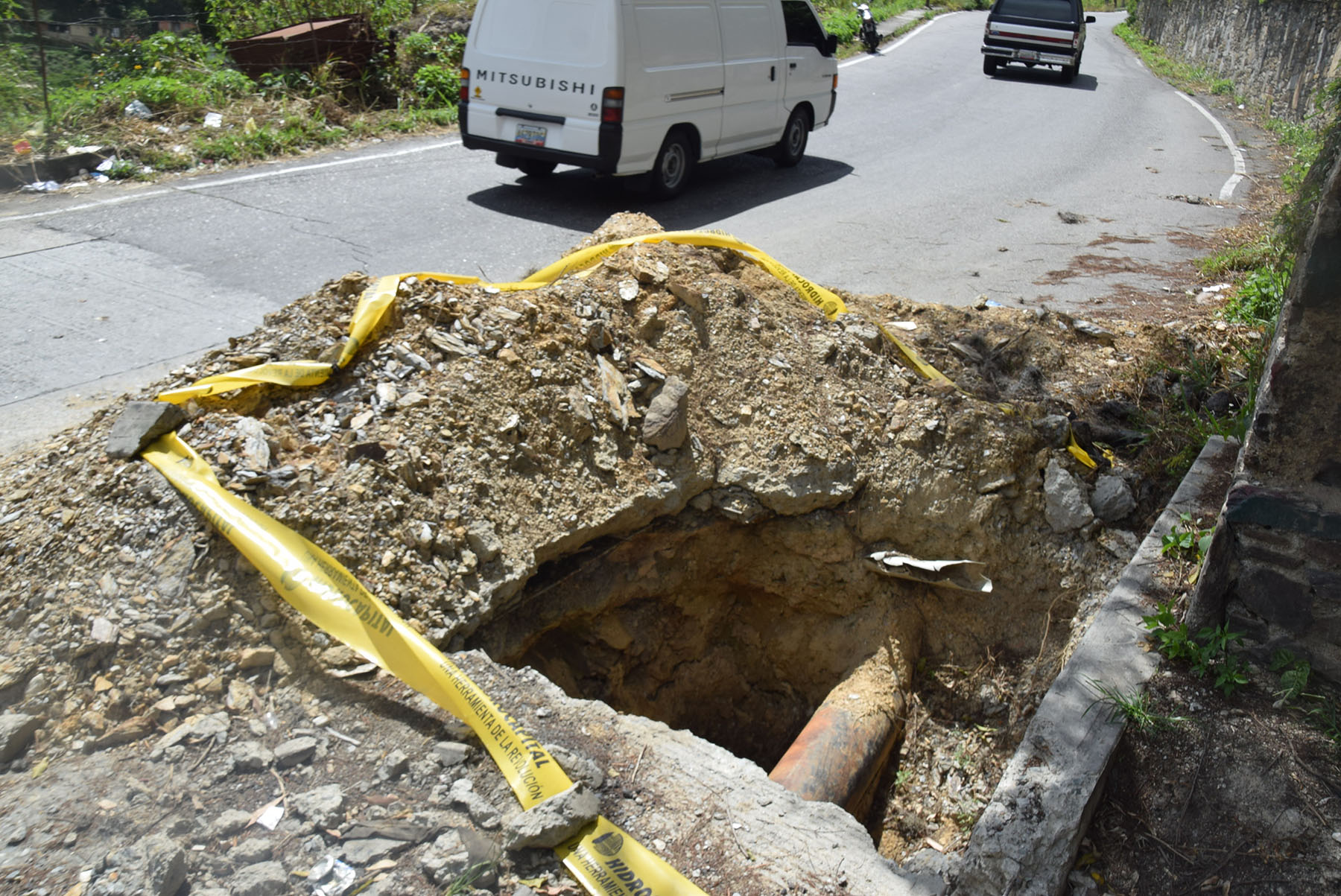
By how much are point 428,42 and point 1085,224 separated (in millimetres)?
8744

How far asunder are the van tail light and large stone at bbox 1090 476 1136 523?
18.5 ft

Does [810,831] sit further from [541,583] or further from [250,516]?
[250,516]

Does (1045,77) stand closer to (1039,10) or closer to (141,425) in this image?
(1039,10)

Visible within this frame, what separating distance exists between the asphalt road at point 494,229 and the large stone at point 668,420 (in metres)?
3.14

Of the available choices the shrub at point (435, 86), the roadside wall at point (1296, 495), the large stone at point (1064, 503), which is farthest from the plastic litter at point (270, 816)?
the shrub at point (435, 86)

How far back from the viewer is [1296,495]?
2.92 metres

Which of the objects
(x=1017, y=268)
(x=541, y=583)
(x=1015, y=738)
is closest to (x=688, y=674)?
(x=541, y=583)

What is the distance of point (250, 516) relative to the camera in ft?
10.6

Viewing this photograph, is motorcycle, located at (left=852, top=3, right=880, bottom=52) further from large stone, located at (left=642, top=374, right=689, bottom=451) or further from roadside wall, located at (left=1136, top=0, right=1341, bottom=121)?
large stone, located at (left=642, top=374, right=689, bottom=451)

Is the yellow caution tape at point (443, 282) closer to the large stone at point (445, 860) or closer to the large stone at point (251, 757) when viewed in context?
the large stone at point (251, 757)

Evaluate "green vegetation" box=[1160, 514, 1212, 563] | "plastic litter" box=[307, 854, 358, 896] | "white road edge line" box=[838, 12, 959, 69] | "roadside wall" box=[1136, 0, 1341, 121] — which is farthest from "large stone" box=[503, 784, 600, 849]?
"white road edge line" box=[838, 12, 959, 69]

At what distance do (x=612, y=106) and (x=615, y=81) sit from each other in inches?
8.1

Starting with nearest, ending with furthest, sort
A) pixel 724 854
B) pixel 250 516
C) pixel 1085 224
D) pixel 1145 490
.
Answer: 1. pixel 724 854
2. pixel 250 516
3. pixel 1145 490
4. pixel 1085 224

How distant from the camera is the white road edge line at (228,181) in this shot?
316 inches
